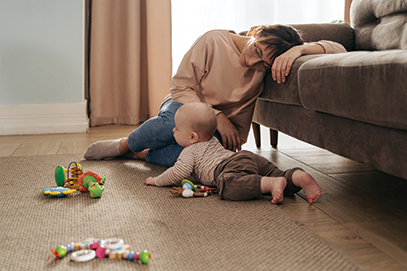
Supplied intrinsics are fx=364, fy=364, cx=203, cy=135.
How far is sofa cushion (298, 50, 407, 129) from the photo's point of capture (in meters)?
0.74

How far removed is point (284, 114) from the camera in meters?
1.36

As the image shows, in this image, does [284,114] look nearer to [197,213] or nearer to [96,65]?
[197,213]

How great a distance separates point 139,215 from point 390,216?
24.3 inches

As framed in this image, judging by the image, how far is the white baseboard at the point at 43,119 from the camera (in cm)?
228

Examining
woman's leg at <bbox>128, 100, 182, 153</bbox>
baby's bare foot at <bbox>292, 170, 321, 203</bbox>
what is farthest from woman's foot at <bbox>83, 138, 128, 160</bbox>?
baby's bare foot at <bbox>292, 170, 321, 203</bbox>

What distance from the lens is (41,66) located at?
230 centimetres

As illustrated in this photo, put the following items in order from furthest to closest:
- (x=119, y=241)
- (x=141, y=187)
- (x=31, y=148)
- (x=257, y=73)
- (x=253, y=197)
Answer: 1. (x=31, y=148)
2. (x=257, y=73)
3. (x=141, y=187)
4. (x=253, y=197)
5. (x=119, y=241)

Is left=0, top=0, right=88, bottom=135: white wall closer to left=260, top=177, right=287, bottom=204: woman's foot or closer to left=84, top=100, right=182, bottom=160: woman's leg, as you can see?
left=84, top=100, right=182, bottom=160: woman's leg

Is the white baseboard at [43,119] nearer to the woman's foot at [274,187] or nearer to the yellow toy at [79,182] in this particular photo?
the yellow toy at [79,182]

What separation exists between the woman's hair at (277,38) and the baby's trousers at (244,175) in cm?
38

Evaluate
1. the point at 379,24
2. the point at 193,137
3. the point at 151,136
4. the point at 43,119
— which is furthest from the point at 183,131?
the point at 43,119

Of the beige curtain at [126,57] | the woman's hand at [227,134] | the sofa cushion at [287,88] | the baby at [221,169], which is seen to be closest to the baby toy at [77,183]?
the baby at [221,169]

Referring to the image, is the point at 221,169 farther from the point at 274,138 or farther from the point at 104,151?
the point at 274,138

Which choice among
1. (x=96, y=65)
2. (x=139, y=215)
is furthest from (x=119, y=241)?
(x=96, y=65)
